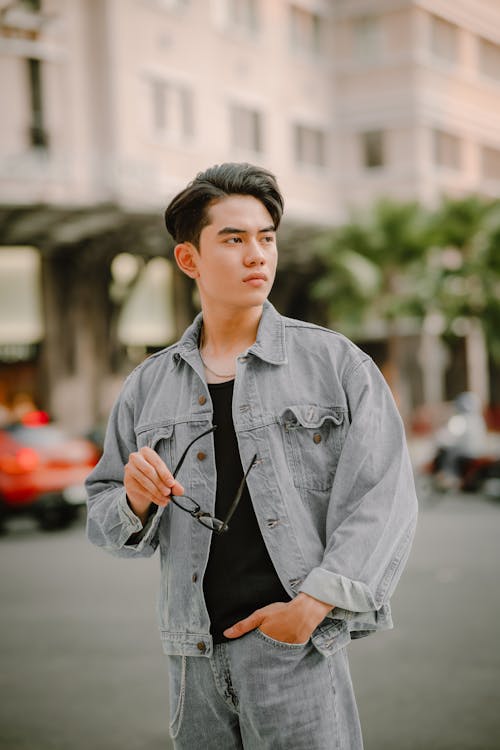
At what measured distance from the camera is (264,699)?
81.0 inches

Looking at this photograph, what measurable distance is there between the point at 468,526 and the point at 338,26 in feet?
73.3

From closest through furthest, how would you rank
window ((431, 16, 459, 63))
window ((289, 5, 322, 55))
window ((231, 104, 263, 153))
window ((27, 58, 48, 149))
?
window ((27, 58, 48, 149)), window ((231, 104, 263, 153)), window ((289, 5, 322, 55)), window ((431, 16, 459, 63))

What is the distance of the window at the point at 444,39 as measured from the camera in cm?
3058

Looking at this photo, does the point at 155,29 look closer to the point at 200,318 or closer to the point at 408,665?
the point at 408,665

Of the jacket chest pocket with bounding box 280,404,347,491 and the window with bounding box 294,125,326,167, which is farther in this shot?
the window with bounding box 294,125,326,167

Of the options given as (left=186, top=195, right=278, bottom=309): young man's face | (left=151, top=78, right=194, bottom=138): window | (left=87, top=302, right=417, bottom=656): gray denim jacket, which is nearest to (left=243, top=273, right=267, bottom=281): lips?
(left=186, top=195, right=278, bottom=309): young man's face

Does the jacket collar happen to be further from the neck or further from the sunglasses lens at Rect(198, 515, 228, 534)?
the sunglasses lens at Rect(198, 515, 228, 534)

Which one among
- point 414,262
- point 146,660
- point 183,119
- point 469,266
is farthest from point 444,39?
point 146,660

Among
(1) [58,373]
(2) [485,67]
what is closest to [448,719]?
(1) [58,373]

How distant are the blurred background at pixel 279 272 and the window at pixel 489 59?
0.08 meters

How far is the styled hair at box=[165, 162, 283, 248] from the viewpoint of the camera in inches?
84.7

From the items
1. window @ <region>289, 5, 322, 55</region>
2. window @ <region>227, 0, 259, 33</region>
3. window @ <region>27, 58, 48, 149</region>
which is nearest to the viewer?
window @ <region>27, 58, 48, 149</region>

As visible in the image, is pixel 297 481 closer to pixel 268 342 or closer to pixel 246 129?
pixel 268 342

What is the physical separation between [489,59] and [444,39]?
331 cm
